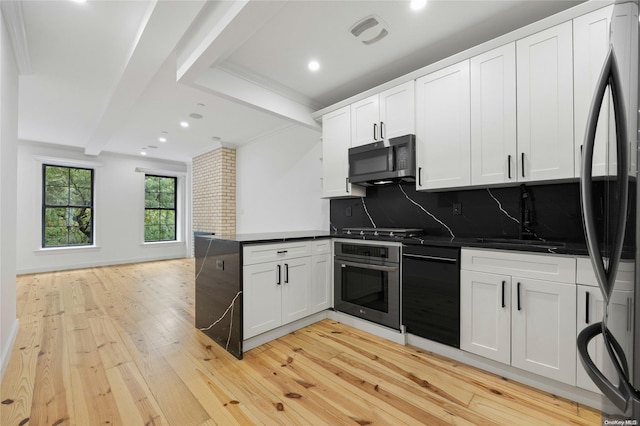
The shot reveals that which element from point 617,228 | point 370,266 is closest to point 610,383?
point 617,228

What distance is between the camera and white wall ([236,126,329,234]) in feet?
13.1

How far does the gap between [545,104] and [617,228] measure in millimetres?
1690

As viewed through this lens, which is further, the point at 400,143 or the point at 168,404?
the point at 400,143

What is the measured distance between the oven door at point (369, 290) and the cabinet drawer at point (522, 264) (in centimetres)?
61

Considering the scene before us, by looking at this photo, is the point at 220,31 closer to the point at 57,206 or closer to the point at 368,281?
the point at 368,281

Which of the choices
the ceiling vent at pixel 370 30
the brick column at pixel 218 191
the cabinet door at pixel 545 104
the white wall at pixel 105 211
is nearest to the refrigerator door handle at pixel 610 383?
the cabinet door at pixel 545 104

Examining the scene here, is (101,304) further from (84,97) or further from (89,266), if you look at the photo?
(89,266)

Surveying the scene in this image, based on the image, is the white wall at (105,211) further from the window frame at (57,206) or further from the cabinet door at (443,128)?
the cabinet door at (443,128)

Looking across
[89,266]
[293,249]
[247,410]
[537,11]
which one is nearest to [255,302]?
[293,249]

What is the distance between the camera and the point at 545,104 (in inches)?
72.4

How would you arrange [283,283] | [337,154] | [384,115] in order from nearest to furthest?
1. [283,283]
2. [384,115]
3. [337,154]

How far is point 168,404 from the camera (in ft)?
5.21

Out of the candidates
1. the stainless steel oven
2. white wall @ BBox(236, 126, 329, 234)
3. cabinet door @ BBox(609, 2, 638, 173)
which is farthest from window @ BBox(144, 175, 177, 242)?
cabinet door @ BBox(609, 2, 638, 173)

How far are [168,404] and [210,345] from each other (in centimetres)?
77
